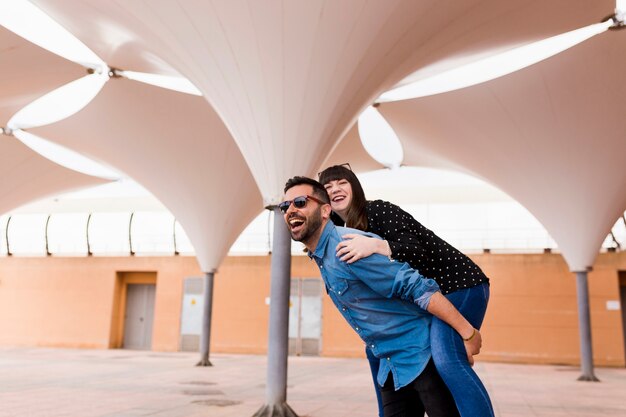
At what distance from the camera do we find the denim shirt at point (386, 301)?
209 cm

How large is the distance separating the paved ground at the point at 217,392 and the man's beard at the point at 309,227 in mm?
6179

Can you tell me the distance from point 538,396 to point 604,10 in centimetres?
718

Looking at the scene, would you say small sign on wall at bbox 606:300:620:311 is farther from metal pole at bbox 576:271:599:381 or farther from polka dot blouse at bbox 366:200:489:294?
polka dot blouse at bbox 366:200:489:294

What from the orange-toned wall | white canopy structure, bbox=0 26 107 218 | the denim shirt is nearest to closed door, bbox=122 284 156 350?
the orange-toned wall

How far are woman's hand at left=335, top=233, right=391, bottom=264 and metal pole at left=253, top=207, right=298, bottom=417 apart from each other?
5.56 m

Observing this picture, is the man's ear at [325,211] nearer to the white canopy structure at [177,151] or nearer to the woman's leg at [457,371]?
the woman's leg at [457,371]

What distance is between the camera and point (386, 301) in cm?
220

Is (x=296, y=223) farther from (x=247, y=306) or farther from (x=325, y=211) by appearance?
(x=247, y=306)

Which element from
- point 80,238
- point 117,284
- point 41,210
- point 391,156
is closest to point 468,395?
point 391,156

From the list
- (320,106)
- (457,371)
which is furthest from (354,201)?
(320,106)

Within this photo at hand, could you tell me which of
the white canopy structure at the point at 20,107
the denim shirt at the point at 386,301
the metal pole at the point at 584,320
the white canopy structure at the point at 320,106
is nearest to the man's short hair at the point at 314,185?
the denim shirt at the point at 386,301

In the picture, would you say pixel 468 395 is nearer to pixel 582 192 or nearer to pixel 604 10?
pixel 604 10

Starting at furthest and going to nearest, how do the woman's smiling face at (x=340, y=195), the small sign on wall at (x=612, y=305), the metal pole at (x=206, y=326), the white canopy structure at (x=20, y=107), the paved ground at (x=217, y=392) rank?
the small sign on wall at (x=612, y=305)
the metal pole at (x=206, y=326)
the white canopy structure at (x=20, y=107)
the paved ground at (x=217, y=392)
the woman's smiling face at (x=340, y=195)

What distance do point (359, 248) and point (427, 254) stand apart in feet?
1.78
